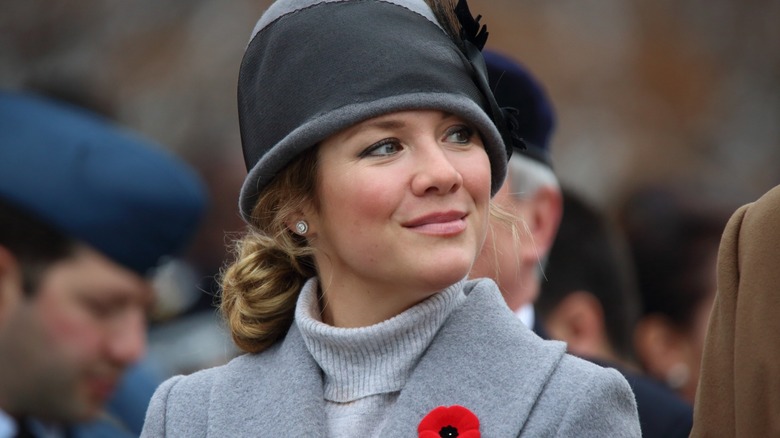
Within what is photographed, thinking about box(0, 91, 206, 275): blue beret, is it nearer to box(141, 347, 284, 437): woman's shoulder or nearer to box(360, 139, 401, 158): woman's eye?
box(141, 347, 284, 437): woman's shoulder

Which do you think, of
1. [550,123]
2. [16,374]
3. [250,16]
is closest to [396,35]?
[550,123]

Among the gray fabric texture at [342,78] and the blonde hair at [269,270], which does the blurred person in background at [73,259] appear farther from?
the gray fabric texture at [342,78]

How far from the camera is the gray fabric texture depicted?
135 inches

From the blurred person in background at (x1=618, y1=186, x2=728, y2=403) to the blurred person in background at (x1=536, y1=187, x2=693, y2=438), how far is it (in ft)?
3.71

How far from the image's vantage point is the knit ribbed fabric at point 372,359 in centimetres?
348

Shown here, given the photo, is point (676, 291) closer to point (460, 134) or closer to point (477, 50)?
point (477, 50)

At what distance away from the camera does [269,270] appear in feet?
12.5

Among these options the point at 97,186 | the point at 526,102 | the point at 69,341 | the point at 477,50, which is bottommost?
the point at 69,341

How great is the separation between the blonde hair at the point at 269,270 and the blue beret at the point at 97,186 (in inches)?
72.4

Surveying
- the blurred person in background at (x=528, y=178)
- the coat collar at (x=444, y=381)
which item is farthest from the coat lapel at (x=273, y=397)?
the blurred person in background at (x=528, y=178)

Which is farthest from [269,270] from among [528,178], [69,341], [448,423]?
[69,341]

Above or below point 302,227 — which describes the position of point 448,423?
below

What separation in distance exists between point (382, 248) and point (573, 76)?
7.83 metres

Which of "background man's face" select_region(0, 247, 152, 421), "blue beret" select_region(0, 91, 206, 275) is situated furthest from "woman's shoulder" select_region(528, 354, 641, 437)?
"blue beret" select_region(0, 91, 206, 275)
